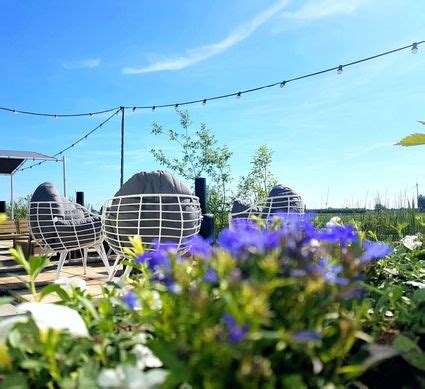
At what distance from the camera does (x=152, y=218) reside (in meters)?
3.03

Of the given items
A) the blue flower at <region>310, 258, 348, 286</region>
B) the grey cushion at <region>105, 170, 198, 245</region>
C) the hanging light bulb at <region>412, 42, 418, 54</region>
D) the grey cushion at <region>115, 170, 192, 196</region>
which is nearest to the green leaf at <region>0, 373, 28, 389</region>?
the blue flower at <region>310, 258, 348, 286</region>

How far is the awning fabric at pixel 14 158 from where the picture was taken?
1131 centimetres

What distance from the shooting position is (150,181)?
322cm

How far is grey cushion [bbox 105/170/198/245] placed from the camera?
9.82 ft

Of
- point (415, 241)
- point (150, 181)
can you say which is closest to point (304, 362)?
point (415, 241)

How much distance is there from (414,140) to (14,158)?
11792mm

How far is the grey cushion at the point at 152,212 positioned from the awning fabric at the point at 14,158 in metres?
8.94

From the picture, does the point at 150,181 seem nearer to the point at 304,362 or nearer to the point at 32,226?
the point at 32,226

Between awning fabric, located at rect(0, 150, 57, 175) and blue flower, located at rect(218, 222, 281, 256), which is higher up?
awning fabric, located at rect(0, 150, 57, 175)

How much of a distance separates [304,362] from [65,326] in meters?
0.33

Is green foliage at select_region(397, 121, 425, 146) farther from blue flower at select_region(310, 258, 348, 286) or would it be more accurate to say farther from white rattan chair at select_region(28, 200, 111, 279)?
white rattan chair at select_region(28, 200, 111, 279)

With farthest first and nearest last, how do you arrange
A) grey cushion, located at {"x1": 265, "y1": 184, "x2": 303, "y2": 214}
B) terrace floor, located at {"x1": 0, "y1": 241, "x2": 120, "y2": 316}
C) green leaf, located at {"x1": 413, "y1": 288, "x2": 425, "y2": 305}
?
1. grey cushion, located at {"x1": 265, "y1": 184, "x2": 303, "y2": 214}
2. terrace floor, located at {"x1": 0, "y1": 241, "x2": 120, "y2": 316}
3. green leaf, located at {"x1": 413, "y1": 288, "x2": 425, "y2": 305}

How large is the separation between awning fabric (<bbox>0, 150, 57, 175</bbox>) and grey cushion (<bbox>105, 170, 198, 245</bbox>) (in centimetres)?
894

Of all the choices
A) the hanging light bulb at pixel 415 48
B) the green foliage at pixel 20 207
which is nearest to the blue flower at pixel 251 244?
the hanging light bulb at pixel 415 48
